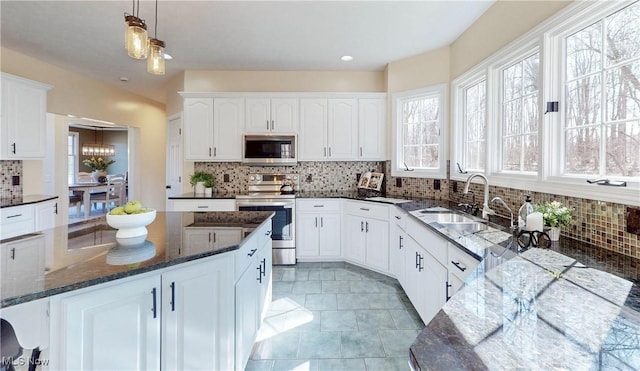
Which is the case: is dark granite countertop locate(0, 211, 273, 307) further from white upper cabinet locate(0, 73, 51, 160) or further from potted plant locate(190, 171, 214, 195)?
white upper cabinet locate(0, 73, 51, 160)

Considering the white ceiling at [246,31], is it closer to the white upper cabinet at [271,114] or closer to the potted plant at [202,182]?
the white upper cabinet at [271,114]

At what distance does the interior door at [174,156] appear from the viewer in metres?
5.02

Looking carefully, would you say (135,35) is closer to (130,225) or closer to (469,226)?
(130,225)

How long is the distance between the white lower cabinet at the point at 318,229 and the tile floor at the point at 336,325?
0.46 m

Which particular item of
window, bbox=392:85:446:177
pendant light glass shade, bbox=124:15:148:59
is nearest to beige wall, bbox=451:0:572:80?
window, bbox=392:85:446:177

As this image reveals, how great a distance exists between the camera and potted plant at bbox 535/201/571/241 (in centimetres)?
169

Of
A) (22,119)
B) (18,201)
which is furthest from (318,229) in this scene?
(22,119)

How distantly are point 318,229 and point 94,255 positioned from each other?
2894mm

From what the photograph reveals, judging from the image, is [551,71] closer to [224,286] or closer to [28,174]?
[224,286]

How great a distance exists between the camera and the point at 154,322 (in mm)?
1258

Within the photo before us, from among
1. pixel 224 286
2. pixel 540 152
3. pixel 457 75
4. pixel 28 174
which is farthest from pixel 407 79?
pixel 28 174

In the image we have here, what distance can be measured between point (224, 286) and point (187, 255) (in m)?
0.29

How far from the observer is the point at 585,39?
5.88 ft

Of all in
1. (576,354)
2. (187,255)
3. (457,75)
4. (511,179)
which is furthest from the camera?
(457,75)
